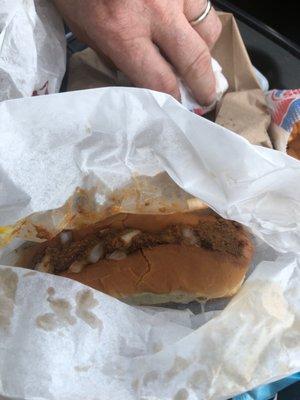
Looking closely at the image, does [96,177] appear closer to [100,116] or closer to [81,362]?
[100,116]

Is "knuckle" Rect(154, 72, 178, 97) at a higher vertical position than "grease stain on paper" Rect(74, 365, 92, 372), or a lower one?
higher

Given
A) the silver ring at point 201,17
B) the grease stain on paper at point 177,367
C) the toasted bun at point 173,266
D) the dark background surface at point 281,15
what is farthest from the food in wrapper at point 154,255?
the dark background surface at point 281,15

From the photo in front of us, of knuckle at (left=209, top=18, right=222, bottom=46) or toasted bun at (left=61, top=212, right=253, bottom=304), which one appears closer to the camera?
toasted bun at (left=61, top=212, right=253, bottom=304)

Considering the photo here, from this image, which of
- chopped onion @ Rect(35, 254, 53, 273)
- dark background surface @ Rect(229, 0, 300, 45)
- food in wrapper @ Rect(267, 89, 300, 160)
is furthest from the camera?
dark background surface @ Rect(229, 0, 300, 45)

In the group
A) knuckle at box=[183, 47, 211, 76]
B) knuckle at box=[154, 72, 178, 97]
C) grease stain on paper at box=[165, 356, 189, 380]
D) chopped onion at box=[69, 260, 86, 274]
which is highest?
knuckle at box=[183, 47, 211, 76]

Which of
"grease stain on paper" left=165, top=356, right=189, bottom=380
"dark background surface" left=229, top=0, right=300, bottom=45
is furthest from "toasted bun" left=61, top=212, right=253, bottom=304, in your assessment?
"dark background surface" left=229, top=0, right=300, bottom=45

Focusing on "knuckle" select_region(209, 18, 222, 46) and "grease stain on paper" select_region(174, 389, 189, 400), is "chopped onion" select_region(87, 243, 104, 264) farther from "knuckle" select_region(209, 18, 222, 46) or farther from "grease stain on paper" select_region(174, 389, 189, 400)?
"knuckle" select_region(209, 18, 222, 46)

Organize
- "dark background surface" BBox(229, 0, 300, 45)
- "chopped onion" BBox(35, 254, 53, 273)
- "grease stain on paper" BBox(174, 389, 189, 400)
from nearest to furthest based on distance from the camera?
"grease stain on paper" BBox(174, 389, 189, 400) → "chopped onion" BBox(35, 254, 53, 273) → "dark background surface" BBox(229, 0, 300, 45)
